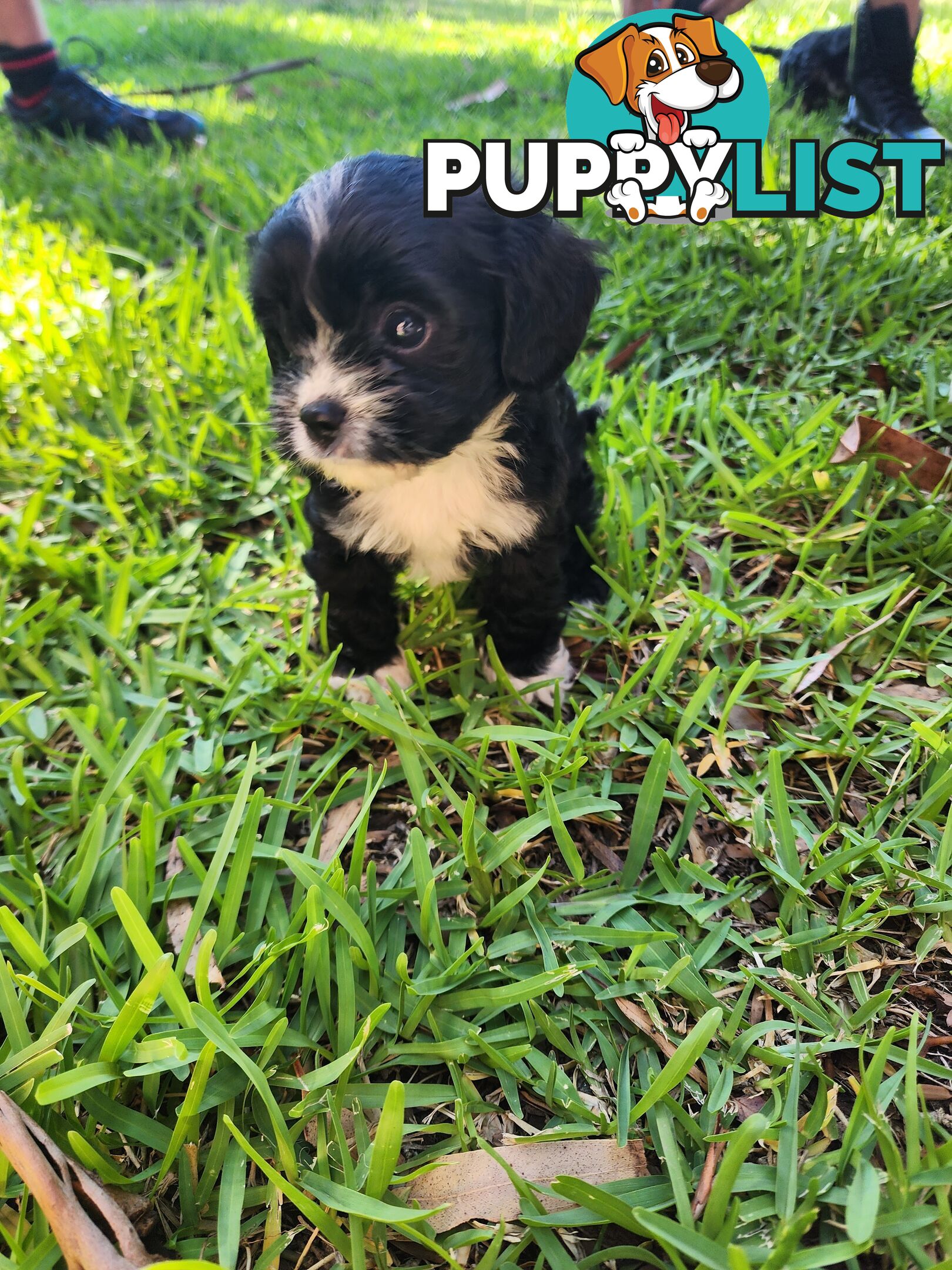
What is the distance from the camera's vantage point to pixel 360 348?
3.91 feet

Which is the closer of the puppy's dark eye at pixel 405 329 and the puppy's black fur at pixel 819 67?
the puppy's dark eye at pixel 405 329

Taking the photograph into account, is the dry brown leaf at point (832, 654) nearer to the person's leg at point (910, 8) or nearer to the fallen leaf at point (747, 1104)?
the fallen leaf at point (747, 1104)

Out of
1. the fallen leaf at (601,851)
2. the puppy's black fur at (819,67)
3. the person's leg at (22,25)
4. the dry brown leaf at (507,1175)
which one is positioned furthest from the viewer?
the person's leg at (22,25)

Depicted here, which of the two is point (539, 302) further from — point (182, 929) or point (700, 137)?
point (182, 929)

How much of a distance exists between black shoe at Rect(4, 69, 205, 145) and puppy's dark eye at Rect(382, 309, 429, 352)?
3.66 meters

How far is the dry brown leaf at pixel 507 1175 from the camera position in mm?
949

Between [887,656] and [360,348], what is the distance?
4.01 ft

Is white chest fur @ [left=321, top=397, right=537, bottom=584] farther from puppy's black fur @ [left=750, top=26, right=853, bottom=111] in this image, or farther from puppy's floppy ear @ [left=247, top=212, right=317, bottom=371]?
puppy's black fur @ [left=750, top=26, right=853, bottom=111]

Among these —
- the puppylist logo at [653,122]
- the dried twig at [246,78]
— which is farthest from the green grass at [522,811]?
the dried twig at [246,78]

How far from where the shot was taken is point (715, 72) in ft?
4.89

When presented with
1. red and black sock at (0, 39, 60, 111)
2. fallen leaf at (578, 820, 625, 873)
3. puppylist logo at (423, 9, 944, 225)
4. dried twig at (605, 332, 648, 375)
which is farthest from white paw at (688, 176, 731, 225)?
red and black sock at (0, 39, 60, 111)

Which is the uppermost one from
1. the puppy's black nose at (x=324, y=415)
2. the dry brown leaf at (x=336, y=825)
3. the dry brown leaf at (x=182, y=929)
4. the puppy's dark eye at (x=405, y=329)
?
the puppy's dark eye at (x=405, y=329)

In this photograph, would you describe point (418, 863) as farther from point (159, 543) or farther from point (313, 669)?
point (159, 543)

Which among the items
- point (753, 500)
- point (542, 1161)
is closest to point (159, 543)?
point (753, 500)
